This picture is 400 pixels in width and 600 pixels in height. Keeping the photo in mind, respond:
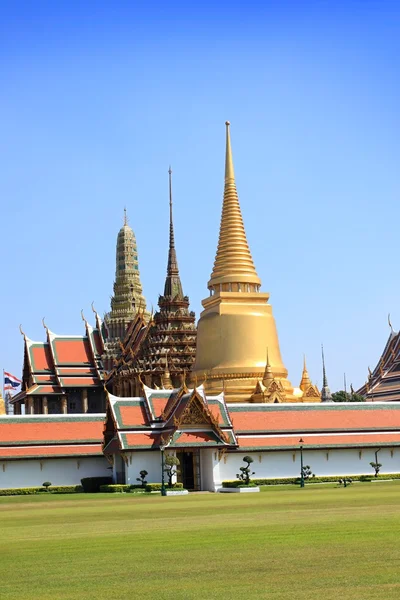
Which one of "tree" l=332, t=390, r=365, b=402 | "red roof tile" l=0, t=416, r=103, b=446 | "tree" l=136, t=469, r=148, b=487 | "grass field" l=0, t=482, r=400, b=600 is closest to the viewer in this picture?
"grass field" l=0, t=482, r=400, b=600


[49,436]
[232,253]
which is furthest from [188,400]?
[232,253]

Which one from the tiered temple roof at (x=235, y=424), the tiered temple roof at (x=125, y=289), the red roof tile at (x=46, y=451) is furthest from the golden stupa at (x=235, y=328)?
the tiered temple roof at (x=125, y=289)

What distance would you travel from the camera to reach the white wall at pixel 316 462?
42281 millimetres

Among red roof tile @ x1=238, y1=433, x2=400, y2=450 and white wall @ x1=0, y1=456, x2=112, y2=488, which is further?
red roof tile @ x1=238, y1=433, x2=400, y2=450

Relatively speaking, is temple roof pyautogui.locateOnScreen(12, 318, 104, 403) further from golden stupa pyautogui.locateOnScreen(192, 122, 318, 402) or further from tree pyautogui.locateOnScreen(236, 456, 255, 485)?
tree pyautogui.locateOnScreen(236, 456, 255, 485)

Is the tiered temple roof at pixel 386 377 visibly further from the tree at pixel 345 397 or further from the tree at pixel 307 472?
the tree at pixel 307 472

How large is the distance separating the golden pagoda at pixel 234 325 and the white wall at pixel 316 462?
15.0m

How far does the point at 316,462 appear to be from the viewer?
43.9 metres

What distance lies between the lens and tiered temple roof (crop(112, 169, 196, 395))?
72312mm

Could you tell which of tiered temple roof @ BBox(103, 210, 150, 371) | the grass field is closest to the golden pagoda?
tiered temple roof @ BBox(103, 210, 150, 371)

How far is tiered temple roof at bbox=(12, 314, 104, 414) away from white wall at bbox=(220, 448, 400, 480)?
36159 millimetres

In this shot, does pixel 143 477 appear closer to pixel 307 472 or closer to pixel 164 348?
pixel 307 472

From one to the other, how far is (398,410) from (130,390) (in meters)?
32.3

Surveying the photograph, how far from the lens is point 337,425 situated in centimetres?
4516
